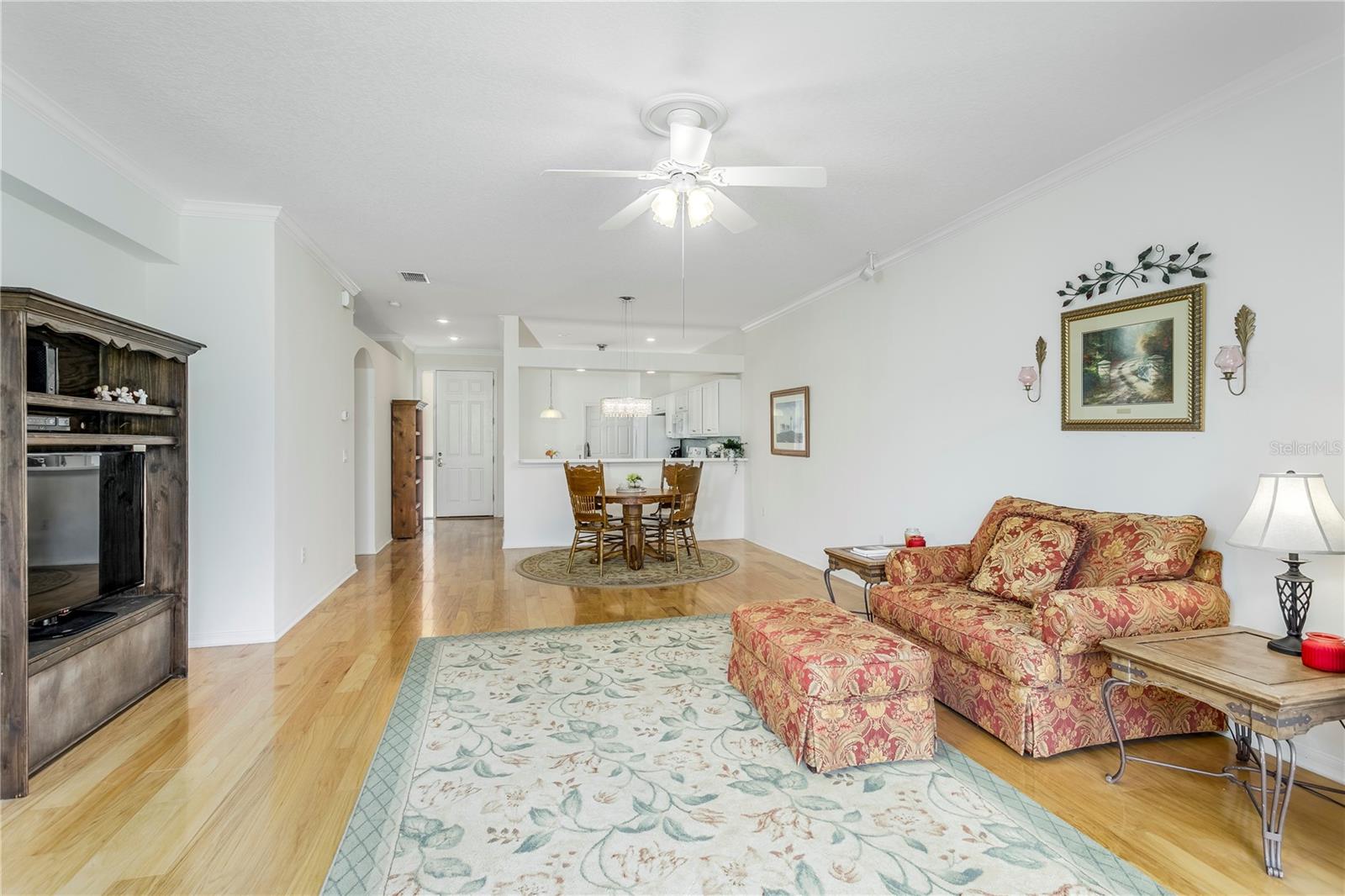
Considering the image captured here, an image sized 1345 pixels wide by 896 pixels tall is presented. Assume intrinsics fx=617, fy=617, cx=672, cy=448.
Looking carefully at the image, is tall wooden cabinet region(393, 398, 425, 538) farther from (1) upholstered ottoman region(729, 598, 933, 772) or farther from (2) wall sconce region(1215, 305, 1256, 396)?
(2) wall sconce region(1215, 305, 1256, 396)

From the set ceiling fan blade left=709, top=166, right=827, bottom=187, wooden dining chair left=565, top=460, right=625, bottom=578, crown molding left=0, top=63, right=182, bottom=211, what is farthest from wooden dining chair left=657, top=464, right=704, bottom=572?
crown molding left=0, top=63, right=182, bottom=211

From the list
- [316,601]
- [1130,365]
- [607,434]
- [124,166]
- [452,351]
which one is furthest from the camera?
[607,434]

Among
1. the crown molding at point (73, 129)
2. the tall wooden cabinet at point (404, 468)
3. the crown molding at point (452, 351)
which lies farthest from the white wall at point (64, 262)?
the crown molding at point (452, 351)

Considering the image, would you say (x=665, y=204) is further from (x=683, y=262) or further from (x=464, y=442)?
(x=464, y=442)

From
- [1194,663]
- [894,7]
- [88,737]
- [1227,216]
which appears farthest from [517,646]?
[1227,216]

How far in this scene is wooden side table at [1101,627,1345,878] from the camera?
1711 mm

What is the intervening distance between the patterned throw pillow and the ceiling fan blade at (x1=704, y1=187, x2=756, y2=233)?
1.94 meters

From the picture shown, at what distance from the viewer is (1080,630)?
7.35ft

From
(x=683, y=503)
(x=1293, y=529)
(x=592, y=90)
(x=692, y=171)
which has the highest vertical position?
(x=592, y=90)

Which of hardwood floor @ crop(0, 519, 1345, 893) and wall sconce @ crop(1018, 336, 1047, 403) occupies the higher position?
wall sconce @ crop(1018, 336, 1047, 403)

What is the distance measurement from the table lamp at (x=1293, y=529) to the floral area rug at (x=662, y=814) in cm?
108

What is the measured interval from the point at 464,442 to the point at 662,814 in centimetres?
803

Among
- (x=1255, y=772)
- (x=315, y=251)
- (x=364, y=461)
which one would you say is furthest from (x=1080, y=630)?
(x=364, y=461)

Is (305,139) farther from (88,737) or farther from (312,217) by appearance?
(88,737)
